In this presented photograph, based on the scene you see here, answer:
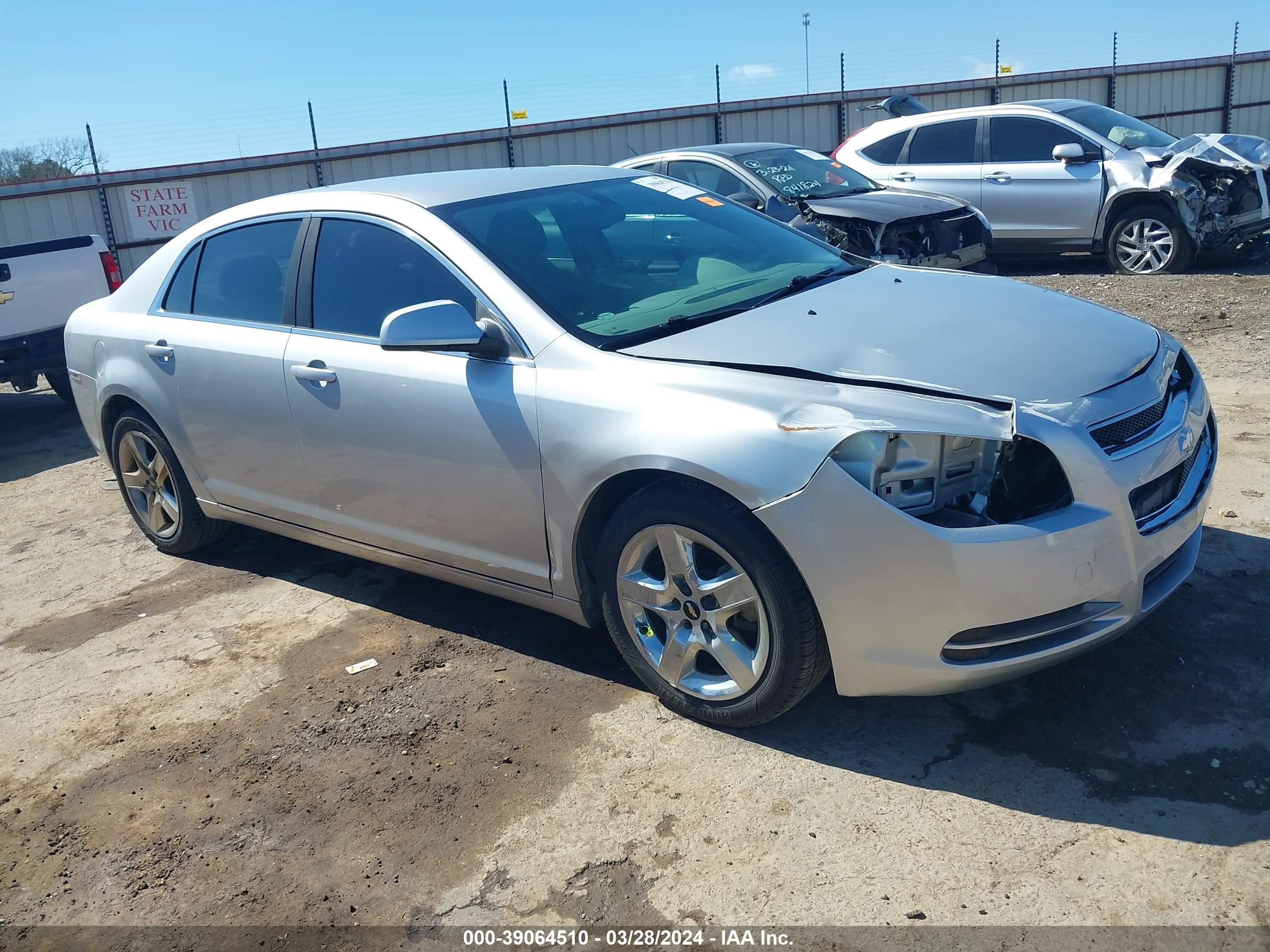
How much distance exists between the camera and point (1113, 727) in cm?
319

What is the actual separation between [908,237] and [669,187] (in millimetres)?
5503

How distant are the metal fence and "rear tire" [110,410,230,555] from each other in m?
12.0

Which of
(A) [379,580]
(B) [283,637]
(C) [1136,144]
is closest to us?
(B) [283,637]

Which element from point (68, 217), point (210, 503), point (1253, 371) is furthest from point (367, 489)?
point (68, 217)

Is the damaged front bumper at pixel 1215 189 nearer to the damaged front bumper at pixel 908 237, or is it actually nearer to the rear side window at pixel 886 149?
the damaged front bumper at pixel 908 237

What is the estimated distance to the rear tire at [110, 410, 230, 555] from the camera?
5.12 meters

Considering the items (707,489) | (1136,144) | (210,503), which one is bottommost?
(210,503)

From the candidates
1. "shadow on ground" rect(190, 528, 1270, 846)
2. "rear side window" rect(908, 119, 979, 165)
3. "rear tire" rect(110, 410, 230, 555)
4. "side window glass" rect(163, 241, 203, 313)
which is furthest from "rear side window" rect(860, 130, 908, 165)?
"rear tire" rect(110, 410, 230, 555)

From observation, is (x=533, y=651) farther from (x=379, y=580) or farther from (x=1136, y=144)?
(x=1136, y=144)

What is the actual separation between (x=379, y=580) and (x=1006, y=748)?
2.86m

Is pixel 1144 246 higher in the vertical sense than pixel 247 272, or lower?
lower

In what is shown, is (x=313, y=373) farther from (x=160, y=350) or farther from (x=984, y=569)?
(x=984, y=569)

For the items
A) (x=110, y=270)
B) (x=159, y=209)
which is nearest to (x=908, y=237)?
A: (x=110, y=270)

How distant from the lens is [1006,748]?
10.4 ft
